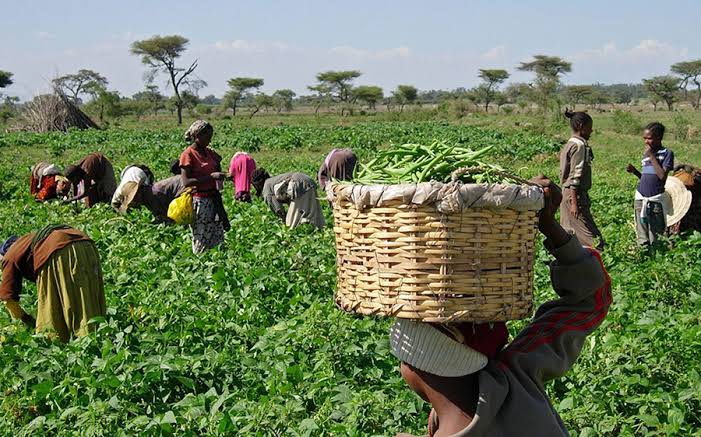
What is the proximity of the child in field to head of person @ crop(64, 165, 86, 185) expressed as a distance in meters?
8.72

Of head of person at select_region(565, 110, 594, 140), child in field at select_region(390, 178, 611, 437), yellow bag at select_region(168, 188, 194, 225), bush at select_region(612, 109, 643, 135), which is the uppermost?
head of person at select_region(565, 110, 594, 140)

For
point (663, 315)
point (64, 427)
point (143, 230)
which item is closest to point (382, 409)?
point (64, 427)

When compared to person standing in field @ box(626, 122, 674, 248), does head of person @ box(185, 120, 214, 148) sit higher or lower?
higher

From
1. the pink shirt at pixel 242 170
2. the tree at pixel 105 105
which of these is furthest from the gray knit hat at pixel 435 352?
the tree at pixel 105 105

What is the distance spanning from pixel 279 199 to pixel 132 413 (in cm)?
541

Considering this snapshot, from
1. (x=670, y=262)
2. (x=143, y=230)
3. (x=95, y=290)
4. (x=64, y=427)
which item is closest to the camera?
(x=64, y=427)

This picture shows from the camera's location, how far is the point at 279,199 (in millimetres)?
9383

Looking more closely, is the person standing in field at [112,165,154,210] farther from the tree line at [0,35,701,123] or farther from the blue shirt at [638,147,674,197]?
the tree line at [0,35,701,123]

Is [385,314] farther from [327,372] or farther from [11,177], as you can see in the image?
[11,177]

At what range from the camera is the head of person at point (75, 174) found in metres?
10.1

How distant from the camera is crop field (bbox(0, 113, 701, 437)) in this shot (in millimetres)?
3742

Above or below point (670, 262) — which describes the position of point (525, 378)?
above

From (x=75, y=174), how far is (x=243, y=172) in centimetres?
225

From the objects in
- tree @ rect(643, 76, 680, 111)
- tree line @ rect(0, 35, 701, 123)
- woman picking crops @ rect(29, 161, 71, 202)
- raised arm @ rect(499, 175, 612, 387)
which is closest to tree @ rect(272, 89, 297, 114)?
tree line @ rect(0, 35, 701, 123)
